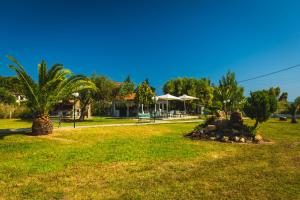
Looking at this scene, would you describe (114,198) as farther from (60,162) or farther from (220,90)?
(220,90)

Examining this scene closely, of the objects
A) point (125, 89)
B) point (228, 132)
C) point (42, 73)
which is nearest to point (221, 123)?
point (228, 132)

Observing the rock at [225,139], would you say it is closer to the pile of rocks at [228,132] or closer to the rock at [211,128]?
the pile of rocks at [228,132]

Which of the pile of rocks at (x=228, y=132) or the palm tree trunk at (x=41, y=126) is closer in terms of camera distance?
the pile of rocks at (x=228, y=132)

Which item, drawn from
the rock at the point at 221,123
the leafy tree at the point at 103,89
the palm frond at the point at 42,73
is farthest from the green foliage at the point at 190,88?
the palm frond at the point at 42,73

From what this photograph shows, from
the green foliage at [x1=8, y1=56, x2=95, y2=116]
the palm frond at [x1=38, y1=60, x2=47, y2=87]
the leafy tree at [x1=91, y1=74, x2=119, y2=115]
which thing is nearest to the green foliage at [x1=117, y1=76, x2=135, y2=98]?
the leafy tree at [x1=91, y1=74, x2=119, y2=115]

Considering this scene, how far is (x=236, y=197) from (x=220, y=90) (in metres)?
28.1

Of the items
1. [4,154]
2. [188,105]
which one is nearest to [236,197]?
[4,154]

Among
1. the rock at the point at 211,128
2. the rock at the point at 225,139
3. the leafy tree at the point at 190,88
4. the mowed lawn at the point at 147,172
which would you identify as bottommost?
the mowed lawn at the point at 147,172

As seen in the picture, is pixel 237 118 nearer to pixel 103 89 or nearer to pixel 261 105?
pixel 261 105

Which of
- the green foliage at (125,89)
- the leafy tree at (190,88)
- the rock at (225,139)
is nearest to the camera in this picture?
the rock at (225,139)

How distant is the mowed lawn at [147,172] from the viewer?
17.5 feet

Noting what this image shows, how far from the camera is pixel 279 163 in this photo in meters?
7.91

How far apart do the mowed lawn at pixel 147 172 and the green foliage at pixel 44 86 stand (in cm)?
409

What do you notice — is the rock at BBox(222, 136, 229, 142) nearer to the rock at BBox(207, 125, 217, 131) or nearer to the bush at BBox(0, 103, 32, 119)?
the rock at BBox(207, 125, 217, 131)
